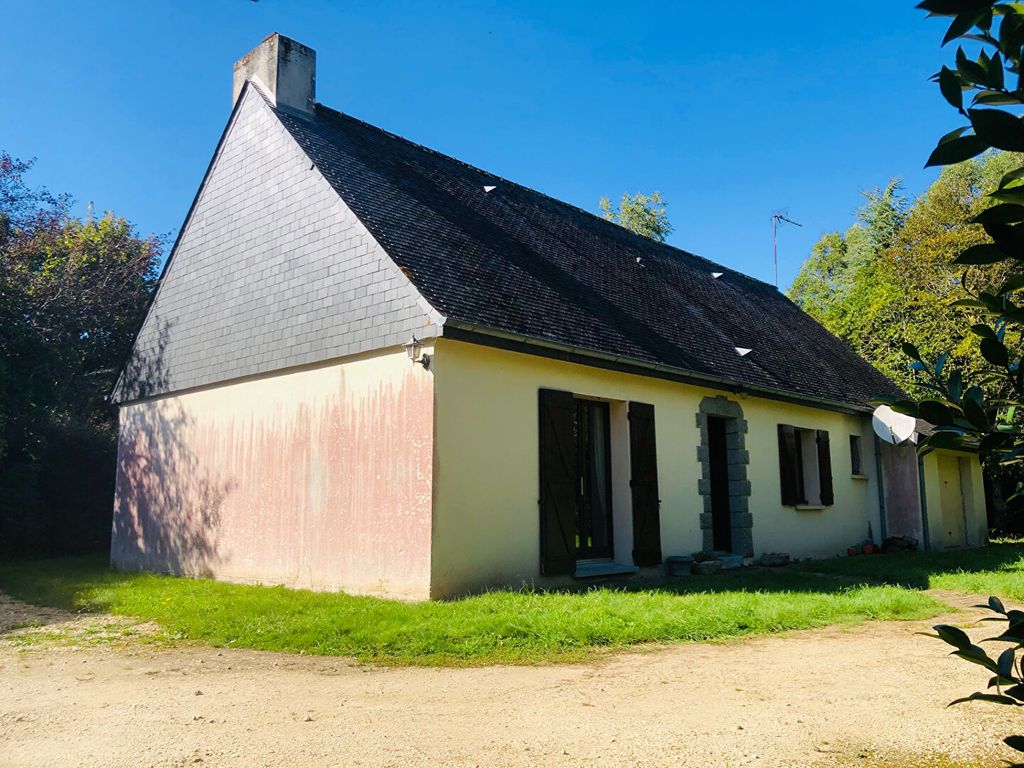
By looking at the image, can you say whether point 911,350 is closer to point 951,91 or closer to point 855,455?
point 951,91

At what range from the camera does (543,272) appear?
1169 centimetres

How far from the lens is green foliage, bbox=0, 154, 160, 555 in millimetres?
15227

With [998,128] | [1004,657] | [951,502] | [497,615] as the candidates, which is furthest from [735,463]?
[998,128]

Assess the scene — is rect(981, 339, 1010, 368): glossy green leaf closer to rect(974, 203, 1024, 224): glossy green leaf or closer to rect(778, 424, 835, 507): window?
rect(974, 203, 1024, 224): glossy green leaf

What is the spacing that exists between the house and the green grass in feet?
3.91

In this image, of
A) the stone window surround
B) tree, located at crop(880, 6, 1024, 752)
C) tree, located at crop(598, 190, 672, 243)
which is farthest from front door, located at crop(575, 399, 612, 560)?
tree, located at crop(598, 190, 672, 243)

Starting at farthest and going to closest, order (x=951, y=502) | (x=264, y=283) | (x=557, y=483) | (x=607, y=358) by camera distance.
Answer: (x=951, y=502), (x=264, y=283), (x=607, y=358), (x=557, y=483)

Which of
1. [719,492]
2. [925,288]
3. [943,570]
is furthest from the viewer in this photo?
[925,288]

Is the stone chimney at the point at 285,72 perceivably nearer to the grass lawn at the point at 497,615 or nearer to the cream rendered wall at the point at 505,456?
the cream rendered wall at the point at 505,456

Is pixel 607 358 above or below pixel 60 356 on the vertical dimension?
below

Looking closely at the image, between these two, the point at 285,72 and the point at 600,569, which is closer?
the point at 600,569

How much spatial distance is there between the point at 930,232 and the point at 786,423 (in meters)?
12.8

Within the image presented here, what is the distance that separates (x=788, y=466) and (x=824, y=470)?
1254 millimetres

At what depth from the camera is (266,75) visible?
478 inches
